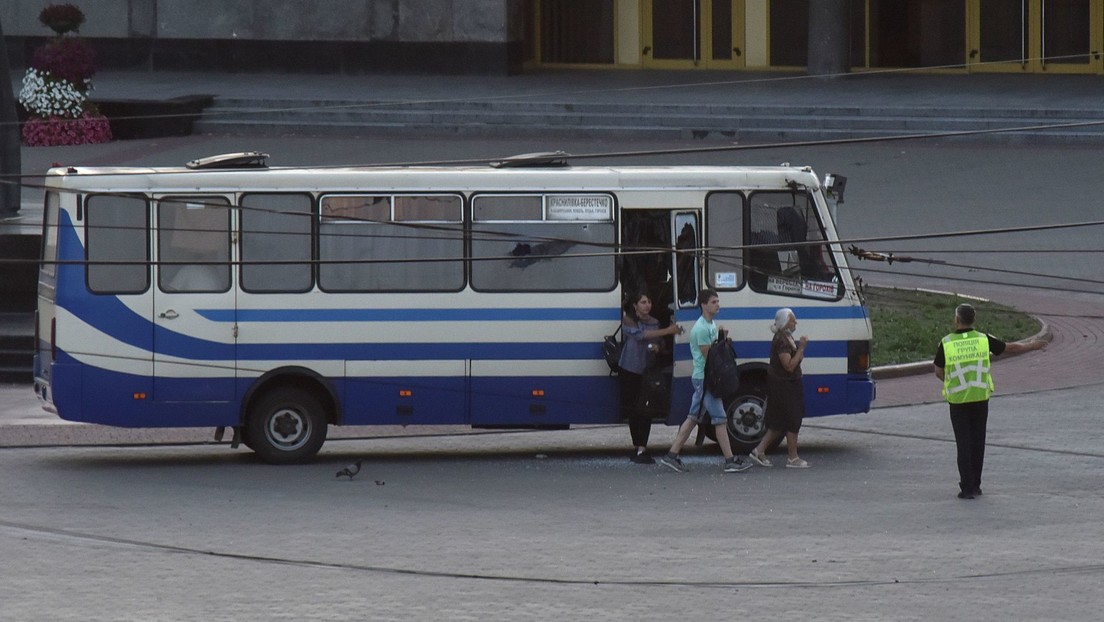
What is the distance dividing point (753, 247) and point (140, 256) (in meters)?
5.48

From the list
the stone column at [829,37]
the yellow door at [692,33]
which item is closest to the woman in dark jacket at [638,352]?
the stone column at [829,37]

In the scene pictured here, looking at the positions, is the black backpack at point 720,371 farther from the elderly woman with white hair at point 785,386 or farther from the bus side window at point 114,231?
the bus side window at point 114,231

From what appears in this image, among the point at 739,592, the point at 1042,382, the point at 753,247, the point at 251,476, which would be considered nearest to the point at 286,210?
Answer: the point at 251,476

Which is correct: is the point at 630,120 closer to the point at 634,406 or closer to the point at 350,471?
the point at 634,406

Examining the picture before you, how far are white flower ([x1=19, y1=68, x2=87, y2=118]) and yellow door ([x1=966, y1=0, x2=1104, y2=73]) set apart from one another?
18.8 m

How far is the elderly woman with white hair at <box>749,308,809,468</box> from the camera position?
15438mm

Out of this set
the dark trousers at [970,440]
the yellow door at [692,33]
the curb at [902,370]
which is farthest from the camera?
the yellow door at [692,33]

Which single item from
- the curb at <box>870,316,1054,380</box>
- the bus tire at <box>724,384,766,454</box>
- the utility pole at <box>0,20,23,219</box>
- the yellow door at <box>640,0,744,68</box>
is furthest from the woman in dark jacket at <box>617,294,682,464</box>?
the yellow door at <box>640,0,744,68</box>

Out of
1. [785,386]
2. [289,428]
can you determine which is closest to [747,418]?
[785,386]

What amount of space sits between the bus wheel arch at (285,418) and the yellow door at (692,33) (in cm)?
2644

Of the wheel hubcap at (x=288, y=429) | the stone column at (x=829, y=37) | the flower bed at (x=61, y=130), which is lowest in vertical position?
the wheel hubcap at (x=288, y=429)

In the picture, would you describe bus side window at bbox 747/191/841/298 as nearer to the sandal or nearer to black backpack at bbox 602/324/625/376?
black backpack at bbox 602/324/625/376

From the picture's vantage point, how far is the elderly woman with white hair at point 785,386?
15.4 m

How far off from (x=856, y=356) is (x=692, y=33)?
25758mm
